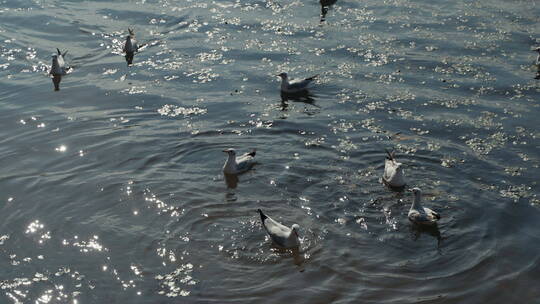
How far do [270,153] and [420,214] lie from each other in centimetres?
463

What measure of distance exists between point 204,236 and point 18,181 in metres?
5.00

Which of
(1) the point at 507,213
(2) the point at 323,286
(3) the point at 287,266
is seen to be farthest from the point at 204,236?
(1) the point at 507,213

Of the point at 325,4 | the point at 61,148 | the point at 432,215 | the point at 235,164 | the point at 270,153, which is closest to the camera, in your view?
the point at 432,215

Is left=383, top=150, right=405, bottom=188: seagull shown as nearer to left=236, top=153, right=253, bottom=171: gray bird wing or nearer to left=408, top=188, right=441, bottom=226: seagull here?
left=408, top=188, right=441, bottom=226: seagull

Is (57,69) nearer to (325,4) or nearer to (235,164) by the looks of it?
(235,164)

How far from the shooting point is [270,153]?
56.0 feet

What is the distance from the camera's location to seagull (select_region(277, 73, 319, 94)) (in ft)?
67.0

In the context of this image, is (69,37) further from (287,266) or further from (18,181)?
(287,266)

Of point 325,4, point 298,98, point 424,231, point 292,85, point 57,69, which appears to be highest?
point 325,4

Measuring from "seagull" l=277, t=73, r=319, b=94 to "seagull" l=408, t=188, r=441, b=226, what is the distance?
23.5 feet

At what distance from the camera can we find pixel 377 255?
13047 mm

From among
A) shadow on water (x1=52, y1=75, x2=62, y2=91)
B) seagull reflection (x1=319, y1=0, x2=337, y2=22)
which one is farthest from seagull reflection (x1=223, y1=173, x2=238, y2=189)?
seagull reflection (x1=319, y1=0, x2=337, y2=22)

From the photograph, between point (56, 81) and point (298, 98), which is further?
point (56, 81)

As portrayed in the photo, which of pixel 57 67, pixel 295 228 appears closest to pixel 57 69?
pixel 57 67
